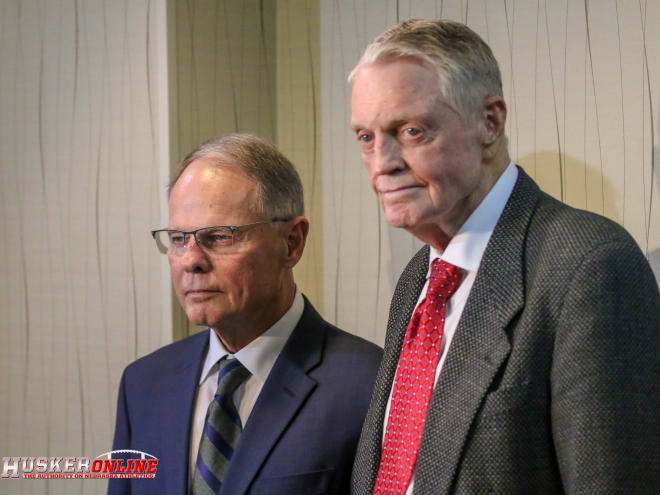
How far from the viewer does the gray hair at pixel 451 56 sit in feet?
3.96

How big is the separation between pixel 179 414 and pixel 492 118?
3.01 ft

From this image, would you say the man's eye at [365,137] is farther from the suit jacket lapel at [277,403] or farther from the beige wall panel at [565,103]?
the beige wall panel at [565,103]

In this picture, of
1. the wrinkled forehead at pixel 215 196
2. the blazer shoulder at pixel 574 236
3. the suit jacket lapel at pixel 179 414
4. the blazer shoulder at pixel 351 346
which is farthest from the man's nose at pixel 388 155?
the suit jacket lapel at pixel 179 414

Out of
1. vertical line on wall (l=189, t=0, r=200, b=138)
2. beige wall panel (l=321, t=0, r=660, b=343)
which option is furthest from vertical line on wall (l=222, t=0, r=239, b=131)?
beige wall panel (l=321, t=0, r=660, b=343)

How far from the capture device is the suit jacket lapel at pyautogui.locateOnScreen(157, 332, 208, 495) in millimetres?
1636

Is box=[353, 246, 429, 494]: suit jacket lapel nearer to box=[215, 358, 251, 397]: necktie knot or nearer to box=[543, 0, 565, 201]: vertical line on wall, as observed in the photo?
box=[215, 358, 251, 397]: necktie knot

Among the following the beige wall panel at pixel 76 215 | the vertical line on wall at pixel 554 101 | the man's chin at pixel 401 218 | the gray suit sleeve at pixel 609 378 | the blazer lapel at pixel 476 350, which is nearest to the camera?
the gray suit sleeve at pixel 609 378

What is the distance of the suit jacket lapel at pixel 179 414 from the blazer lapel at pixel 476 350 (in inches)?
24.1

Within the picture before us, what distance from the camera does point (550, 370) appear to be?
1.11 meters

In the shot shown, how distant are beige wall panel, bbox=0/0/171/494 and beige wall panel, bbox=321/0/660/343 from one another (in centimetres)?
59

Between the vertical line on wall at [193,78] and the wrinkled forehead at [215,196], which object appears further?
the vertical line on wall at [193,78]

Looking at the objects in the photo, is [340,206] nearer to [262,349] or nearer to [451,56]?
[262,349]

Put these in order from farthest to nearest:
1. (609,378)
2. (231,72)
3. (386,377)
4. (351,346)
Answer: (231,72) < (351,346) < (386,377) < (609,378)

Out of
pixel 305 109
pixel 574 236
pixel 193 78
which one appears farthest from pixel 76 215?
pixel 574 236
